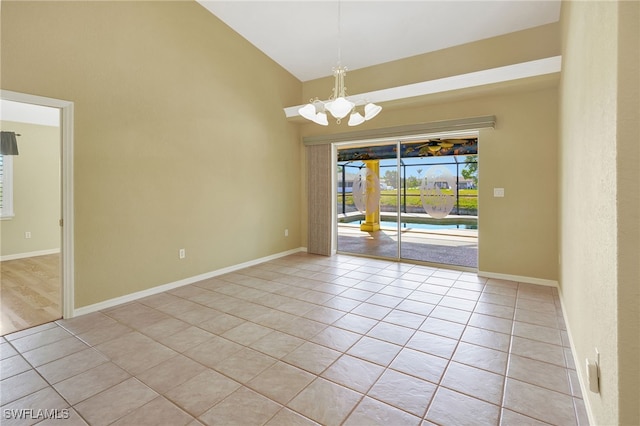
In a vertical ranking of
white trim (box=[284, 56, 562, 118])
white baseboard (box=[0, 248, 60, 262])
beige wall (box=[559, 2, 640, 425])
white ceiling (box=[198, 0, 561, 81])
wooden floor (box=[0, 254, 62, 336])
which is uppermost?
white ceiling (box=[198, 0, 561, 81])

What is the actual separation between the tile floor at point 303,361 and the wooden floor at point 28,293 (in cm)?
31

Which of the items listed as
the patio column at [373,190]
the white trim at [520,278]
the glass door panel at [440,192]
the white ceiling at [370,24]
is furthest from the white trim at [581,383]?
the white ceiling at [370,24]

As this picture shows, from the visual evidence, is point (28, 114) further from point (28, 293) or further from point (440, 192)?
point (440, 192)

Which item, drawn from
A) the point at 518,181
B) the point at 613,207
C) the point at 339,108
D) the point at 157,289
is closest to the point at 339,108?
the point at 339,108

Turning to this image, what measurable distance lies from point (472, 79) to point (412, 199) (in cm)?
203

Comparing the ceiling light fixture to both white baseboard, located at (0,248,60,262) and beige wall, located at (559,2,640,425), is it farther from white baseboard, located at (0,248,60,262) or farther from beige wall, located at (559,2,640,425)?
white baseboard, located at (0,248,60,262)

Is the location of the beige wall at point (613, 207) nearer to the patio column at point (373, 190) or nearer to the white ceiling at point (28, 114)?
the patio column at point (373, 190)

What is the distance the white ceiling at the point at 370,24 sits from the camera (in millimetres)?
3793

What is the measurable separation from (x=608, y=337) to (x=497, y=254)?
3.48 m

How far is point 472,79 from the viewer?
4043 millimetres

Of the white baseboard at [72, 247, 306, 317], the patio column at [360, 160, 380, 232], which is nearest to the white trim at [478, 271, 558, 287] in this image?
the patio column at [360, 160, 380, 232]

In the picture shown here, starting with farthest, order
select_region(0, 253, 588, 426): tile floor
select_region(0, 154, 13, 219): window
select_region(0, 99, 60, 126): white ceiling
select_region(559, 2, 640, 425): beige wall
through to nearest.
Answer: select_region(0, 154, 13, 219): window
select_region(0, 99, 60, 126): white ceiling
select_region(0, 253, 588, 426): tile floor
select_region(559, 2, 640, 425): beige wall

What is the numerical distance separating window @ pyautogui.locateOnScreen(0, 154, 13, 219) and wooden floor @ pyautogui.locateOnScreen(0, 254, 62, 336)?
967mm

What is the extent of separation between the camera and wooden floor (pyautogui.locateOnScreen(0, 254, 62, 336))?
10.3 ft
